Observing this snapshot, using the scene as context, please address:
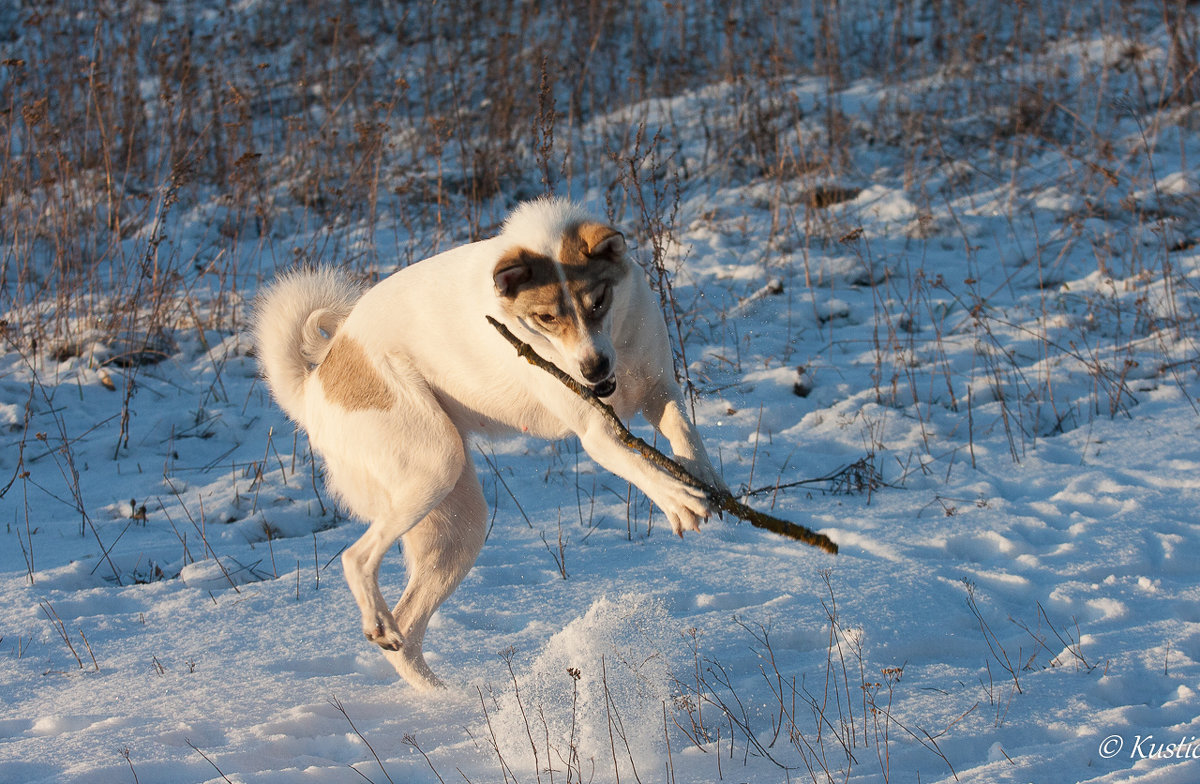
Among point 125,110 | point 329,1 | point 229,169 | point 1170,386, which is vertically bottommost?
point 1170,386

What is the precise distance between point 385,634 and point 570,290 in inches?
52.6

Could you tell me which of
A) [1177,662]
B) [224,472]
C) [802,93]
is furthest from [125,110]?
[1177,662]

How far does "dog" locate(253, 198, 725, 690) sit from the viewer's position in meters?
2.91

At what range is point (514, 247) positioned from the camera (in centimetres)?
308

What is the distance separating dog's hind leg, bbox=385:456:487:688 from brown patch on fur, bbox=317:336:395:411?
15.9 inches

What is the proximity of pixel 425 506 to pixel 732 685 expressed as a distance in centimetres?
118

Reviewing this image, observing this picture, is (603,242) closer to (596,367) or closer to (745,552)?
(596,367)

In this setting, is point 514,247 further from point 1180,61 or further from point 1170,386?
point 1180,61

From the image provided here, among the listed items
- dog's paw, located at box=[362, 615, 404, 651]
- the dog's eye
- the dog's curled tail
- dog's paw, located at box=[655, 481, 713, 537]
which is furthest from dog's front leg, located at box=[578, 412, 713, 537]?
the dog's curled tail

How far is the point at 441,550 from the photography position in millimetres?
3564

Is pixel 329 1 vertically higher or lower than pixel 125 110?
higher

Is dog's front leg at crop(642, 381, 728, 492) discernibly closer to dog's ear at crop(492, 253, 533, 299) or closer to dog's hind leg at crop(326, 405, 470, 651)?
dog's ear at crop(492, 253, 533, 299)

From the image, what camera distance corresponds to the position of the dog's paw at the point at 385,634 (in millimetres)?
3277

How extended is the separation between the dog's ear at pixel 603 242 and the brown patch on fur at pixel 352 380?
0.89 m
